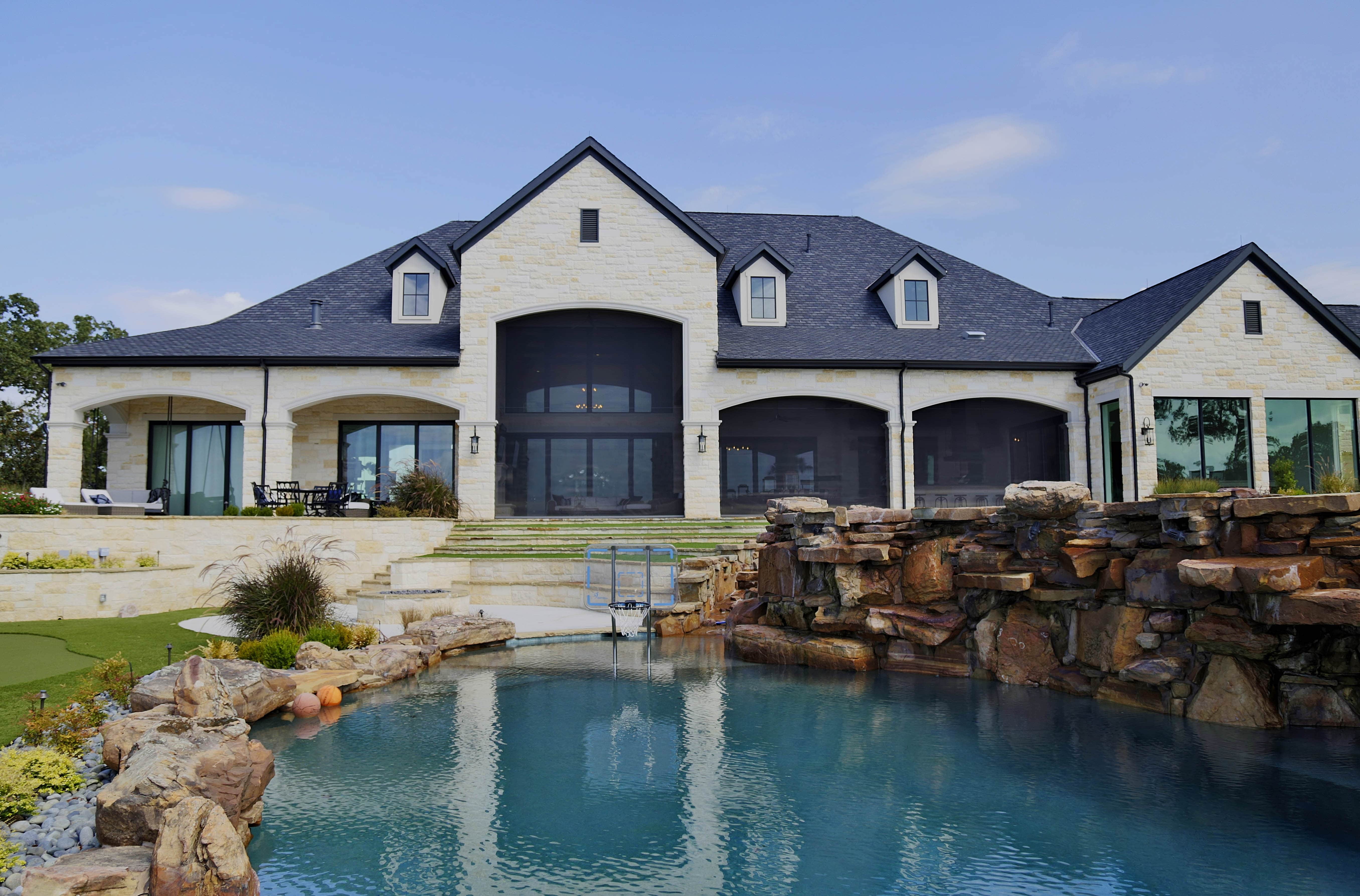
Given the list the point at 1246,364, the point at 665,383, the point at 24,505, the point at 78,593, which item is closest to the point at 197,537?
the point at 24,505

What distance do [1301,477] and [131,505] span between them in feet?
90.8

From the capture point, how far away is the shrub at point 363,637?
10320mm

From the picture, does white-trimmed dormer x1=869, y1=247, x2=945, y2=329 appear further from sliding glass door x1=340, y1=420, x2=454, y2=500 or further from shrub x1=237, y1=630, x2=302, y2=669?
shrub x1=237, y1=630, x2=302, y2=669

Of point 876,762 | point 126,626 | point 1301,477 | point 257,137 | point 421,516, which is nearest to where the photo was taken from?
point 876,762

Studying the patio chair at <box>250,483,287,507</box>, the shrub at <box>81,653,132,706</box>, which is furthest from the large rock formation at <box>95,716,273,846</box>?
the patio chair at <box>250,483,287,507</box>

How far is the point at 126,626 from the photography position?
445 inches

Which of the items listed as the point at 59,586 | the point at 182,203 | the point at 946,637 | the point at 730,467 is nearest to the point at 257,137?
the point at 182,203

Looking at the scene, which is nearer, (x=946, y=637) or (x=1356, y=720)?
(x=1356, y=720)

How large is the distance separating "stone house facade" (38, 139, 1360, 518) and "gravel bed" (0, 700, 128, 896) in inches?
585

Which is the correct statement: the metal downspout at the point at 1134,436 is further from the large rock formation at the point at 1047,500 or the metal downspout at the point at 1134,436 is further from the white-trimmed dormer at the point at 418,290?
the white-trimmed dormer at the point at 418,290

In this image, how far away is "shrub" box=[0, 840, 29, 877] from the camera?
159 inches

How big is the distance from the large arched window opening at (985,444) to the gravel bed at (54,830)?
19.8m

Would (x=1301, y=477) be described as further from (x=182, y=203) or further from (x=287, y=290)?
(x=182, y=203)

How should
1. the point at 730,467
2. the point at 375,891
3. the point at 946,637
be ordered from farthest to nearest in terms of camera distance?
the point at 730,467
the point at 946,637
the point at 375,891
